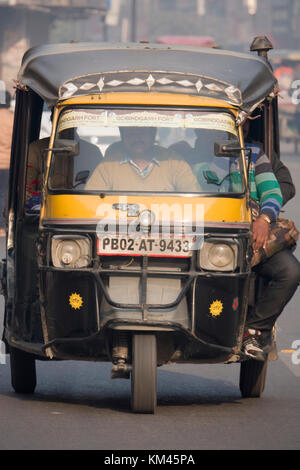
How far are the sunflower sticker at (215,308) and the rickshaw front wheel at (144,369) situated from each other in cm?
40

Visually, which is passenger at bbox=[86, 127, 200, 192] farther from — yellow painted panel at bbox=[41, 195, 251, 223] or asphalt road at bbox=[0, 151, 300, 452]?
asphalt road at bbox=[0, 151, 300, 452]

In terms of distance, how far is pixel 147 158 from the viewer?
784cm

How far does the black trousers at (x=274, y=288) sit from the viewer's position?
315 inches

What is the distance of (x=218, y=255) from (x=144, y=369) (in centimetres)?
81

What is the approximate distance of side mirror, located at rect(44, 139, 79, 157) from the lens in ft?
24.7

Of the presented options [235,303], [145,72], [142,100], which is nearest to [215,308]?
[235,303]

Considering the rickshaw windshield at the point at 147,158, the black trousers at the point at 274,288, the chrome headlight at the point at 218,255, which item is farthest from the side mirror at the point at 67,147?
the black trousers at the point at 274,288

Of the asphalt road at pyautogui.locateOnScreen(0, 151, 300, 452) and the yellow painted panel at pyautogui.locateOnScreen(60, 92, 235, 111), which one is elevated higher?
the yellow painted panel at pyautogui.locateOnScreen(60, 92, 235, 111)

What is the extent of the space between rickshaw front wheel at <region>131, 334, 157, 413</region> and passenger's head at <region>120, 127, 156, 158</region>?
1.21 meters

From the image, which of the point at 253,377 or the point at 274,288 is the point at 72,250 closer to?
the point at 274,288

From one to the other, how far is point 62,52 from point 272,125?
158 centimetres

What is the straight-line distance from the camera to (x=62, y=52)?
8258 mm

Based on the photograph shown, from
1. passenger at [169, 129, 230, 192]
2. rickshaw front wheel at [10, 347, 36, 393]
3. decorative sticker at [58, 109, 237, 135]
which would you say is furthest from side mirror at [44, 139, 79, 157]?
rickshaw front wheel at [10, 347, 36, 393]

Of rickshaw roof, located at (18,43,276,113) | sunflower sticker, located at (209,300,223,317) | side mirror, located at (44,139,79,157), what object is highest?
rickshaw roof, located at (18,43,276,113)
